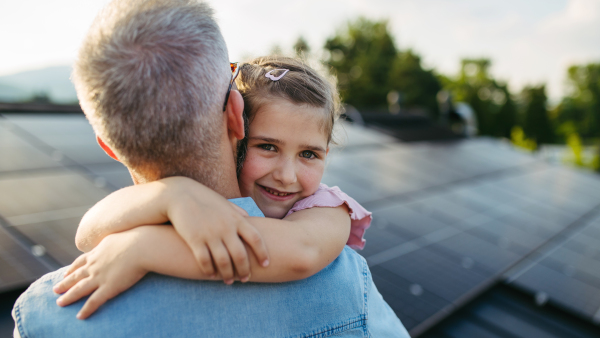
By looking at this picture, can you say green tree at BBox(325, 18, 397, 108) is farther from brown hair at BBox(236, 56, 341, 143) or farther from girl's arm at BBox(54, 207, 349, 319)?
girl's arm at BBox(54, 207, 349, 319)

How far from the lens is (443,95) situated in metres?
21.2

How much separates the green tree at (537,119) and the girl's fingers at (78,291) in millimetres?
52897

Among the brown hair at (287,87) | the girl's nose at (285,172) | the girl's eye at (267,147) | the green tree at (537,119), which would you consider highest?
the brown hair at (287,87)

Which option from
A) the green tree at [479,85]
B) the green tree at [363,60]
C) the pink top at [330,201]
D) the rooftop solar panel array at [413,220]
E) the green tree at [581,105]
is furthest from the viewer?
the green tree at [581,105]

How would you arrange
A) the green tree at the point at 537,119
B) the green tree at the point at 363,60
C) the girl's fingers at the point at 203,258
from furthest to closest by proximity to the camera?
1. the green tree at the point at 537,119
2. the green tree at the point at 363,60
3. the girl's fingers at the point at 203,258

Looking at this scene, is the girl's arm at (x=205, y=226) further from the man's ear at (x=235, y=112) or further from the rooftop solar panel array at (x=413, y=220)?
the rooftop solar panel array at (x=413, y=220)

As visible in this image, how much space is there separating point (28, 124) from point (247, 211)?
848cm

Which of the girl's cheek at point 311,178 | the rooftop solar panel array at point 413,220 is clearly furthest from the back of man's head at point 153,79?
the rooftop solar panel array at point 413,220

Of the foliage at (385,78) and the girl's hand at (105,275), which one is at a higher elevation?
the girl's hand at (105,275)

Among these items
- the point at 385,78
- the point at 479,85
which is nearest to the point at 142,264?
the point at 385,78

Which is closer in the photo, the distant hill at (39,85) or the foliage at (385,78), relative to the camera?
the distant hill at (39,85)

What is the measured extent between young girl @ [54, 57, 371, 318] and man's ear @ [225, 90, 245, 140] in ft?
0.75

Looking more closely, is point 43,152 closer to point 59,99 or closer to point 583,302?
point 59,99

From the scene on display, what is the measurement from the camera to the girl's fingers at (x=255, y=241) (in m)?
1.07
